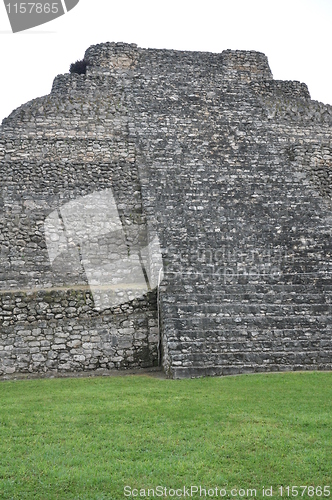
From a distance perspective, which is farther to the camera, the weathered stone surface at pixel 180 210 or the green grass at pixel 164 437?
the weathered stone surface at pixel 180 210

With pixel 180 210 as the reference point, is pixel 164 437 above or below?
below

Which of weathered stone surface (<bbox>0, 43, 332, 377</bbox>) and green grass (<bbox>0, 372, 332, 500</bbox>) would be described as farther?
weathered stone surface (<bbox>0, 43, 332, 377</bbox>)

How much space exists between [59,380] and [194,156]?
8051 millimetres

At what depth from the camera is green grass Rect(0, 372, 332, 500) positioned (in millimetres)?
4281

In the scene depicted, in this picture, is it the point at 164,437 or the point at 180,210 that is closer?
the point at 164,437

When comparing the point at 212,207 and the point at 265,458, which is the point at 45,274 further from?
the point at 265,458

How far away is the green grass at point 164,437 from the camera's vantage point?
169 inches

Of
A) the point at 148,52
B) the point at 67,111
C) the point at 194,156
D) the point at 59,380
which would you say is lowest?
the point at 59,380

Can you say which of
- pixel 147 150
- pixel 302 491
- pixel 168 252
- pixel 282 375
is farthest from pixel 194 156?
pixel 302 491

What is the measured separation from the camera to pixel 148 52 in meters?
18.3

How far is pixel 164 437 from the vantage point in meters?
5.29

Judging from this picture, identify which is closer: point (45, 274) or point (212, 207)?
point (45, 274)

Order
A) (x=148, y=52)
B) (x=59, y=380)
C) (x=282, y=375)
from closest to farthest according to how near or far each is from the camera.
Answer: (x=282, y=375)
(x=59, y=380)
(x=148, y=52)

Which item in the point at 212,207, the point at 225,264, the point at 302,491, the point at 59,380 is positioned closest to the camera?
the point at 302,491
